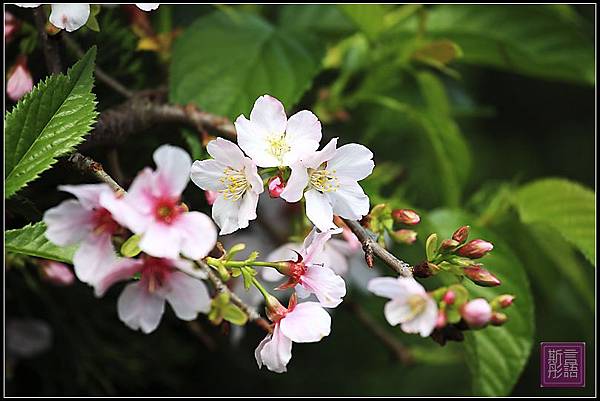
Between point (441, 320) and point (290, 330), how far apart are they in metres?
0.09

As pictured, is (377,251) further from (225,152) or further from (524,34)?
(524,34)

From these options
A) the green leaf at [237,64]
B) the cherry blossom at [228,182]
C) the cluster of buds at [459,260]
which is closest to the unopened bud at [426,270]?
the cluster of buds at [459,260]

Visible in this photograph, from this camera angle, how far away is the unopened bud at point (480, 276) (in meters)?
0.45

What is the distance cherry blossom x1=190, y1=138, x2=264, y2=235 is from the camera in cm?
48

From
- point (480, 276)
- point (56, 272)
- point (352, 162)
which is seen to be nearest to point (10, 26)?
point (56, 272)

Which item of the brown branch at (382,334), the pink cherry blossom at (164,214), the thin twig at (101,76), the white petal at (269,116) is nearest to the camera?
the pink cherry blossom at (164,214)

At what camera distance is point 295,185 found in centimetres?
47

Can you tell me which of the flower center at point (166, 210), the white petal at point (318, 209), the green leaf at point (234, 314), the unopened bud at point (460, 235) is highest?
the flower center at point (166, 210)

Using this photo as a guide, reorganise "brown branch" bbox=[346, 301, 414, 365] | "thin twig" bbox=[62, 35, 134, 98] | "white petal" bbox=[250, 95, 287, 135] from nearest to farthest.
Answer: "white petal" bbox=[250, 95, 287, 135]
"thin twig" bbox=[62, 35, 134, 98]
"brown branch" bbox=[346, 301, 414, 365]

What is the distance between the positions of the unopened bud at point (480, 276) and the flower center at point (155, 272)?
0.17 metres

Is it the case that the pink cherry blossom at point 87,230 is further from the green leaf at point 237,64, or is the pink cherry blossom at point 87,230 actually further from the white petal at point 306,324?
Result: the green leaf at point 237,64

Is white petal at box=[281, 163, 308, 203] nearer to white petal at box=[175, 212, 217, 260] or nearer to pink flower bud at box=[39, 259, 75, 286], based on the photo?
white petal at box=[175, 212, 217, 260]

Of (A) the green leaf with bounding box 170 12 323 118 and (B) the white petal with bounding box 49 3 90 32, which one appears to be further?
(A) the green leaf with bounding box 170 12 323 118

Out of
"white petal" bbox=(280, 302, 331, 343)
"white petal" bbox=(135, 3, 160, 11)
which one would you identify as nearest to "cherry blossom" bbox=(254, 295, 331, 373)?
"white petal" bbox=(280, 302, 331, 343)
